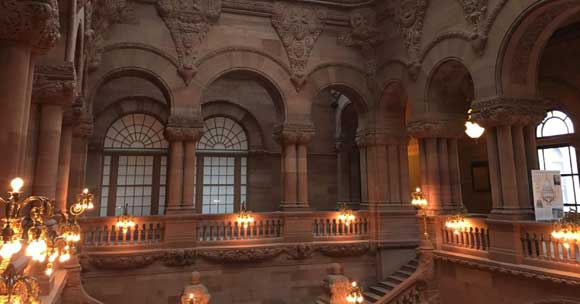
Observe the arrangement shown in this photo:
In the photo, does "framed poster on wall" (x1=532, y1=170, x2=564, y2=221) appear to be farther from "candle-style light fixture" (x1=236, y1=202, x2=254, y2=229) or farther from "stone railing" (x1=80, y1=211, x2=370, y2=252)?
"candle-style light fixture" (x1=236, y1=202, x2=254, y2=229)

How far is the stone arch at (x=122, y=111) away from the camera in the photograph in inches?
597

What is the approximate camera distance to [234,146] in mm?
17234

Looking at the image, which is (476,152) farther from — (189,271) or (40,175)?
(40,175)

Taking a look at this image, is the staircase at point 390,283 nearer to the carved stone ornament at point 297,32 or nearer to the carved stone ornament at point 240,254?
the carved stone ornament at point 240,254

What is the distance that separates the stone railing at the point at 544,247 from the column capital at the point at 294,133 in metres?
6.69

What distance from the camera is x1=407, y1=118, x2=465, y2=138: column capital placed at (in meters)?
11.8

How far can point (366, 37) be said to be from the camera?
14.0 metres

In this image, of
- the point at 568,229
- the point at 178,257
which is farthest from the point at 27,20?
the point at 568,229

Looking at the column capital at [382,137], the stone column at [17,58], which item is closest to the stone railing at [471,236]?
the column capital at [382,137]

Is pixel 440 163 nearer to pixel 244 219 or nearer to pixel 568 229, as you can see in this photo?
pixel 568 229

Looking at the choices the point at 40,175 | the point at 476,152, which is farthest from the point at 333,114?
the point at 40,175

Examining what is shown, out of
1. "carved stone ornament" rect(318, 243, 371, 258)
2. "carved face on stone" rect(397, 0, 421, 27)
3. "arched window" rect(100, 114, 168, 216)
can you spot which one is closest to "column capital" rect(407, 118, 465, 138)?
"carved face on stone" rect(397, 0, 421, 27)

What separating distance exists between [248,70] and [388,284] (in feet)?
26.5

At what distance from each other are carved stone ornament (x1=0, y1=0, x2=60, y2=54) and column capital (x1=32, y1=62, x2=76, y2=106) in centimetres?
193
